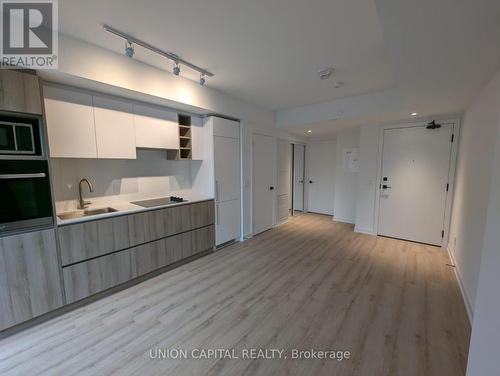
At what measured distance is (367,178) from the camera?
14.6 ft

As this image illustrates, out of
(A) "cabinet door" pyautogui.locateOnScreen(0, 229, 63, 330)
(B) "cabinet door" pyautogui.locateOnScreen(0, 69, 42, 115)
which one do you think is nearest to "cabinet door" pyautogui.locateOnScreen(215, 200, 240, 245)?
(A) "cabinet door" pyautogui.locateOnScreen(0, 229, 63, 330)

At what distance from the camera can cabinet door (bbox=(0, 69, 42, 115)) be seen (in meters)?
1.71

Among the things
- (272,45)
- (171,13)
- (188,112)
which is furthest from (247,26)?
(188,112)

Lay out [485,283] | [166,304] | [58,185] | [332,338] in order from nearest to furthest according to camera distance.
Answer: [485,283], [332,338], [166,304], [58,185]

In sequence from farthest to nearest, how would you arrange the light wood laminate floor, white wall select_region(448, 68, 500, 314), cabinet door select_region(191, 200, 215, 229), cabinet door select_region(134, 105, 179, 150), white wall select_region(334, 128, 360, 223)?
white wall select_region(334, 128, 360, 223)
cabinet door select_region(191, 200, 215, 229)
cabinet door select_region(134, 105, 179, 150)
white wall select_region(448, 68, 500, 314)
the light wood laminate floor

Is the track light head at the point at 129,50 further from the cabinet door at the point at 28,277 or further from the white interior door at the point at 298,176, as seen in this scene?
the white interior door at the point at 298,176

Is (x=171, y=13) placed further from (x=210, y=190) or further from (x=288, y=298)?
(x=288, y=298)

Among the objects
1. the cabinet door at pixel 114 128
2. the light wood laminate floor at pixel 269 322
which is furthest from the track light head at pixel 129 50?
the light wood laminate floor at pixel 269 322

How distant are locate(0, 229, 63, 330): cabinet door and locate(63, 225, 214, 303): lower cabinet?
0.40 ft

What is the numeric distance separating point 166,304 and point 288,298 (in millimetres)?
1298

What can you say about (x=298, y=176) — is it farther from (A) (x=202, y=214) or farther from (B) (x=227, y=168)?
(A) (x=202, y=214)

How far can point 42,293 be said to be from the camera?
198 cm

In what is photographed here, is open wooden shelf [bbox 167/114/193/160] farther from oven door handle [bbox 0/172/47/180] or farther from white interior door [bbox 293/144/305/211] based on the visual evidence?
white interior door [bbox 293/144/305/211]

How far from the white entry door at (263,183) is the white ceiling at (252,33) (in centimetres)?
169
